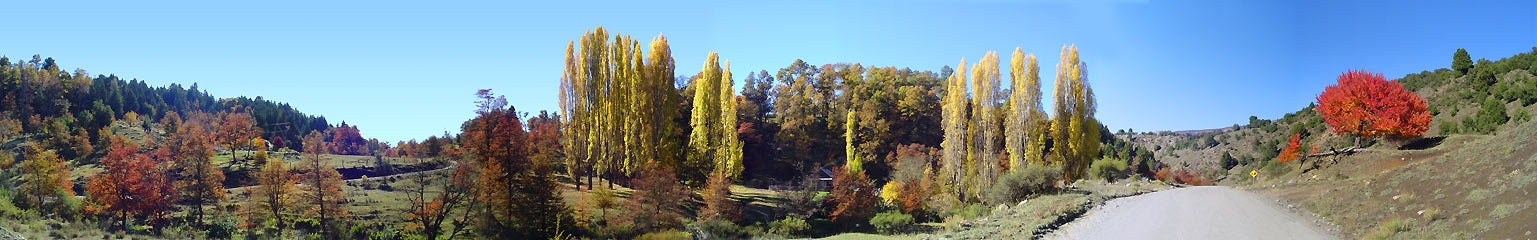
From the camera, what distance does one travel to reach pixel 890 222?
86.2 ft

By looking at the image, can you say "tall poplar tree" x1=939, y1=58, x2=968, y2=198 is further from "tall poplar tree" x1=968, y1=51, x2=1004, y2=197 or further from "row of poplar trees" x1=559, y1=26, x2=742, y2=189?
"row of poplar trees" x1=559, y1=26, x2=742, y2=189

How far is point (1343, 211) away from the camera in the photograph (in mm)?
17969

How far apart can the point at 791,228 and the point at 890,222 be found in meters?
3.44

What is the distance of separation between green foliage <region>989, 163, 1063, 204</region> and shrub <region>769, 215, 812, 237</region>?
10.6m

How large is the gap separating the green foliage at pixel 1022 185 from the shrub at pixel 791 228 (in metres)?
10.6

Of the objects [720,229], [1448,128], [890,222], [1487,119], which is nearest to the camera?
[720,229]

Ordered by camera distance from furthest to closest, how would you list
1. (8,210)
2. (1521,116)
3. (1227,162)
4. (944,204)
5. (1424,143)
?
(1227,162) → (944,204) → (1424,143) → (1521,116) → (8,210)

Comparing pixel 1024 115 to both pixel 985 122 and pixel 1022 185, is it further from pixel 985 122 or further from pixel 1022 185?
pixel 1022 185

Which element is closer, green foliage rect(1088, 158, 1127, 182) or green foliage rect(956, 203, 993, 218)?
green foliage rect(956, 203, 993, 218)

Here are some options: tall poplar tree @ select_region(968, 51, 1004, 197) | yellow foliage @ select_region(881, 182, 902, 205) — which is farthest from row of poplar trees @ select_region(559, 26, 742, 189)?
tall poplar tree @ select_region(968, 51, 1004, 197)

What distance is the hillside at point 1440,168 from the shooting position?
12.7 m

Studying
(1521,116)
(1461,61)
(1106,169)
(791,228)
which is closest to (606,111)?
(791,228)

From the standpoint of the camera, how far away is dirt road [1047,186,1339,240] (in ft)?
51.3

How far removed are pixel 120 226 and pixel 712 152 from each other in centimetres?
2328
